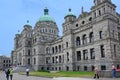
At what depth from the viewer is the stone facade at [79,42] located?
5041cm

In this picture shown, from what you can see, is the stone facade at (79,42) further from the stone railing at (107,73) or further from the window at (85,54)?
the stone railing at (107,73)

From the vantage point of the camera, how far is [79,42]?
210ft

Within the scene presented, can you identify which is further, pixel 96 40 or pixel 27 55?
pixel 27 55

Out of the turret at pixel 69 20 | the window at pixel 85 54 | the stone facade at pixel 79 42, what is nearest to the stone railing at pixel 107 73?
the stone facade at pixel 79 42

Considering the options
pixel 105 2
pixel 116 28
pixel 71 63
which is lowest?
pixel 71 63

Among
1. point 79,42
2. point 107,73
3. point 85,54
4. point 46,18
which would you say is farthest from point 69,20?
point 107,73

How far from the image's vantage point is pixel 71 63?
64.4 meters

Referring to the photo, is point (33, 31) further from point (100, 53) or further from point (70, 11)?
point (100, 53)

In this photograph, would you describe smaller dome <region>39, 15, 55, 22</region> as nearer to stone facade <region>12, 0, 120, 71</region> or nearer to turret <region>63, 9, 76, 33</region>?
stone facade <region>12, 0, 120, 71</region>

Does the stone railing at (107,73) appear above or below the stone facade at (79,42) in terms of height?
below

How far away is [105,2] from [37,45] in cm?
4510

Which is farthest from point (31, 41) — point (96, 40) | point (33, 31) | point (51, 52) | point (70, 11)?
point (96, 40)

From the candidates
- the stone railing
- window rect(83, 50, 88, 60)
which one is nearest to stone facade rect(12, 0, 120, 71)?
window rect(83, 50, 88, 60)

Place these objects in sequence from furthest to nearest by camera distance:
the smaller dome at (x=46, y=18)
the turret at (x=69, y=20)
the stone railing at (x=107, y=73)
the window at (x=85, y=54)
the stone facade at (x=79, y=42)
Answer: the smaller dome at (x=46, y=18), the turret at (x=69, y=20), the window at (x=85, y=54), the stone facade at (x=79, y=42), the stone railing at (x=107, y=73)
